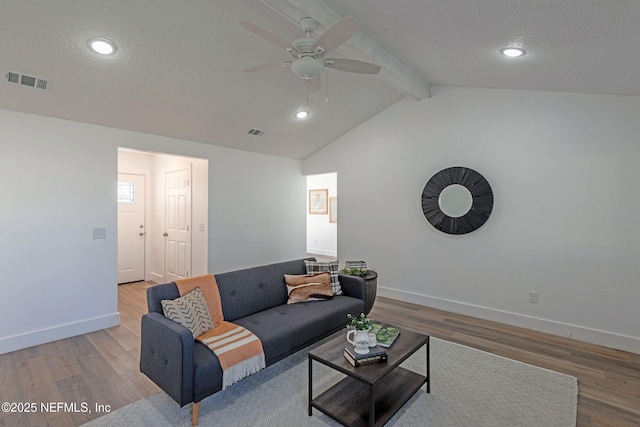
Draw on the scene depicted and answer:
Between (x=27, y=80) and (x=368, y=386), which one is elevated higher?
(x=27, y=80)

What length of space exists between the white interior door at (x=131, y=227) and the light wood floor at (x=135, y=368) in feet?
6.63

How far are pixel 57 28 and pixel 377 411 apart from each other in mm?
3568

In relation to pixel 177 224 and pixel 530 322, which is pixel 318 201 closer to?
pixel 177 224

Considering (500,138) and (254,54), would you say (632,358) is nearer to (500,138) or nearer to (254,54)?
(500,138)

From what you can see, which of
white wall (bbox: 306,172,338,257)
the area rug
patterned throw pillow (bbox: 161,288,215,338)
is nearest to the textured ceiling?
patterned throw pillow (bbox: 161,288,215,338)

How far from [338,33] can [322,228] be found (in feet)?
22.6

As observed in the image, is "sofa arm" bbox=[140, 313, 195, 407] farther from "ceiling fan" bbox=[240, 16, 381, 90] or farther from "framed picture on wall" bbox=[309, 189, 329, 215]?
"framed picture on wall" bbox=[309, 189, 329, 215]

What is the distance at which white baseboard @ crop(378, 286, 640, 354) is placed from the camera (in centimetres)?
332

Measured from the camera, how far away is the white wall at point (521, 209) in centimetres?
333

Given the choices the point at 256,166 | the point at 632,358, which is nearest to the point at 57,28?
the point at 256,166

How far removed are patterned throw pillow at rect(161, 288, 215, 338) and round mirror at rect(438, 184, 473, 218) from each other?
3.26 meters

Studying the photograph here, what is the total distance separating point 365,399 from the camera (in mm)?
2279

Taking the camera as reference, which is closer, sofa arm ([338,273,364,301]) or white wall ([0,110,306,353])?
white wall ([0,110,306,353])

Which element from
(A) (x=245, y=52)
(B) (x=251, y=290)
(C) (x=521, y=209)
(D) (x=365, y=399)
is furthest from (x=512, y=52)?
(B) (x=251, y=290)
